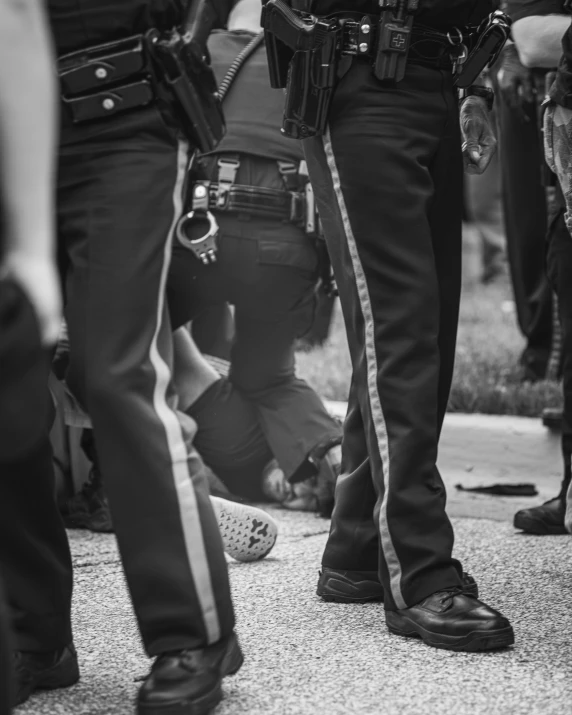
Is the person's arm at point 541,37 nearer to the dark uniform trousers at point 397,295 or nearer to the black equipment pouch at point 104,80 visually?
the dark uniform trousers at point 397,295

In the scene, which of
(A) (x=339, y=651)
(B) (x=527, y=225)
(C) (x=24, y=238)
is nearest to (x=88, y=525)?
(A) (x=339, y=651)

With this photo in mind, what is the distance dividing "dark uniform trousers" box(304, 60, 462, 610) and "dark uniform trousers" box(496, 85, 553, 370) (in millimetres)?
2588

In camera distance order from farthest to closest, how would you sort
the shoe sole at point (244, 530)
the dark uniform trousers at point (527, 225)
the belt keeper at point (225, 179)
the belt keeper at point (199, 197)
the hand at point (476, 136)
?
the dark uniform trousers at point (527, 225) → the belt keeper at point (225, 179) → the belt keeper at point (199, 197) → the shoe sole at point (244, 530) → the hand at point (476, 136)

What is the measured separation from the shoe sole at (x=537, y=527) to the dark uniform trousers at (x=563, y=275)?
0.77ft

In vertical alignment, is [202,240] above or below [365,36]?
below

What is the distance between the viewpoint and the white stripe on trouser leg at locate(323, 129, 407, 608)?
2.42 m

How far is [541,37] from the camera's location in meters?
3.31

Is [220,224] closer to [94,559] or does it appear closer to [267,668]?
[94,559]

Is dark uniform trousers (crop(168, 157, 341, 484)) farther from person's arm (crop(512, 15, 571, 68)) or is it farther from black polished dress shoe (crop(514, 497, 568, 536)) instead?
person's arm (crop(512, 15, 571, 68))

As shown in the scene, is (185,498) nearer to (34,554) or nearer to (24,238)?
Result: (34,554)

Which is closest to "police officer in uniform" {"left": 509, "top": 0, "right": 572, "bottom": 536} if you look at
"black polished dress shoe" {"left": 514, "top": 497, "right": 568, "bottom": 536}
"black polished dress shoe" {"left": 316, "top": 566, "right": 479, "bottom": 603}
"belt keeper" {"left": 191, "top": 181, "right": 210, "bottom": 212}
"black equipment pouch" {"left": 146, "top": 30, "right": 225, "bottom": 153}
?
"black polished dress shoe" {"left": 514, "top": 497, "right": 568, "bottom": 536}

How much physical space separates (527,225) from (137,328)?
11.5 ft

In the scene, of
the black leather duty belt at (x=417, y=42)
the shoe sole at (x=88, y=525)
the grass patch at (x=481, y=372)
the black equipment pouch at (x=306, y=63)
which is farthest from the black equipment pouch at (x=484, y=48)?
the grass patch at (x=481, y=372)

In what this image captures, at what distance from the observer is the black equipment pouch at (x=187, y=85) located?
76.7 inches
